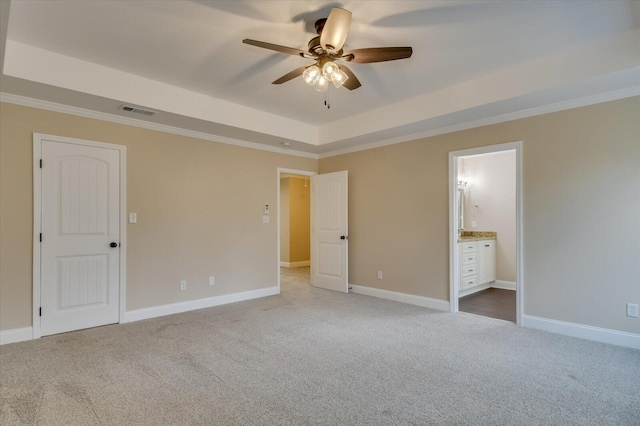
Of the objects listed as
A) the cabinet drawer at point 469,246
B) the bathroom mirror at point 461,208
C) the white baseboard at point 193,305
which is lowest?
the white baseboard at point 193,305

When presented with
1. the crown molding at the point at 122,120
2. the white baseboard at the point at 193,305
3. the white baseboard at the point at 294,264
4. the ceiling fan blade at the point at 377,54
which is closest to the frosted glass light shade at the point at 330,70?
the ceiling fan blade at the point at 377,54

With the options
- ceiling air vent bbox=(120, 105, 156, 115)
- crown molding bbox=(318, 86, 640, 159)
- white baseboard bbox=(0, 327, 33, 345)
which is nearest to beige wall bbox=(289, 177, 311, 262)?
crown molding bbox=(318, 86, 640, 159)

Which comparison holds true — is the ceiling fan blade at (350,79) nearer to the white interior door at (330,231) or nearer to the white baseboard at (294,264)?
the white interior door at (330,231)

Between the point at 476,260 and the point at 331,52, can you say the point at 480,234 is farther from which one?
the point at 331,52

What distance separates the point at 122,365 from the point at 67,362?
51 centimetres

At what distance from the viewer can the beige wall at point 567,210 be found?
10.5ft

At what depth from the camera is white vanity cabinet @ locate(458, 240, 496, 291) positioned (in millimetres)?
5125

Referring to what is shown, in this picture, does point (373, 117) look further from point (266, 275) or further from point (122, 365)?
point (122, 365)

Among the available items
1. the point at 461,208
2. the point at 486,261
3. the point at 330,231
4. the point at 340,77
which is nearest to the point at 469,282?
the point at 486,261

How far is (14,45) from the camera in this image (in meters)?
2.82

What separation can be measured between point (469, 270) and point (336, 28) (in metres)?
4.42

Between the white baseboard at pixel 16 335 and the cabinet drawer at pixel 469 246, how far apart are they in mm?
5522

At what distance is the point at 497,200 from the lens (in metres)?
6.16

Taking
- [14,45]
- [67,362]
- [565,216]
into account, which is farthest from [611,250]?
[14,45]
